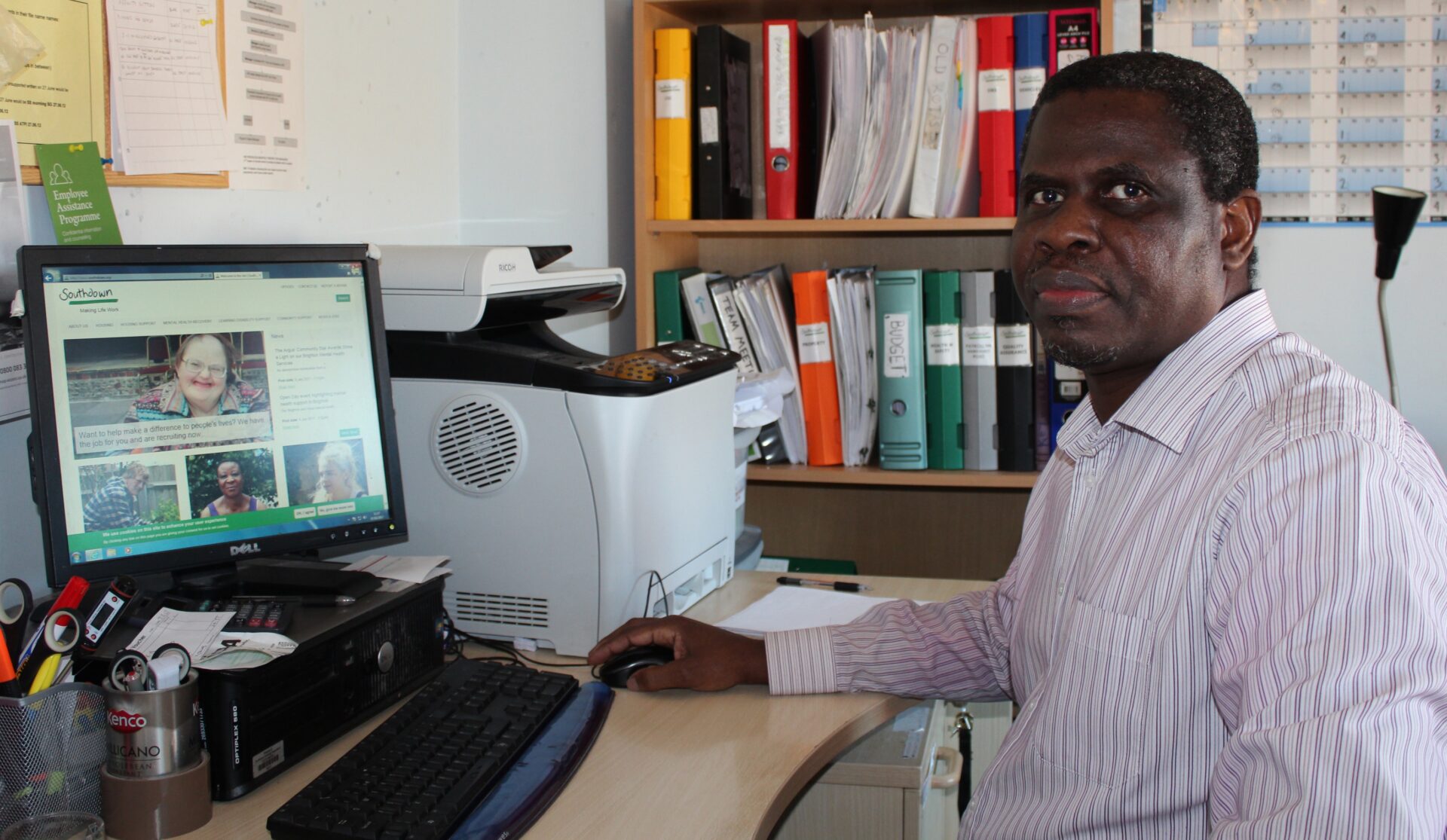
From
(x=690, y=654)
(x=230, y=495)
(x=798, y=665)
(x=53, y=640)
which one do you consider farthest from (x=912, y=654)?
(x=53, y=640)

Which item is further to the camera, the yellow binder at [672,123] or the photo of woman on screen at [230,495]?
the yellow binder at [672,123]

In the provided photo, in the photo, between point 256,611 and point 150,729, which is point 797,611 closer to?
point 256,611

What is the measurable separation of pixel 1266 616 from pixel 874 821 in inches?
30.7

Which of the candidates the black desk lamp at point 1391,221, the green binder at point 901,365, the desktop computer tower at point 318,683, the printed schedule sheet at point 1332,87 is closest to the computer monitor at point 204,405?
the desktop computer tower at point 318,683

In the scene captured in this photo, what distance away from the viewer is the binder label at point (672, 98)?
2.17 metres

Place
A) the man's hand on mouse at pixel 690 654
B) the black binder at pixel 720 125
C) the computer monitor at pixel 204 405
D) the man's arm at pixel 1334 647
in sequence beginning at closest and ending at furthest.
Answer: the man's arm at pixel 1334 647, the computer monitor at pixel 204 405, the man's hand on mouse at pixel 690 654, the black binder at pixel 720 125

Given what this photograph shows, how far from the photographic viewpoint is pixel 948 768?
5.89 feet

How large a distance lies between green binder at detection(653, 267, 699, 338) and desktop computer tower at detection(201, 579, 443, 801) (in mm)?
1031

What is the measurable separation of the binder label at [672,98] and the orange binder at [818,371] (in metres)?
0.38

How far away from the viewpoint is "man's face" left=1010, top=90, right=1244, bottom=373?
1037mm

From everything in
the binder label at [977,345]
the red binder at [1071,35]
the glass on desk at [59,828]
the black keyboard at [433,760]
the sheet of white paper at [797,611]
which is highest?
the red binder at [1071,35]

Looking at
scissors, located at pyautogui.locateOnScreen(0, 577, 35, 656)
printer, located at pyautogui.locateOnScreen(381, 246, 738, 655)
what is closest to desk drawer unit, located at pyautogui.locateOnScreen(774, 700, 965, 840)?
printer, located at pyautogui.locateOnScreen(381, 246, 738, 655)

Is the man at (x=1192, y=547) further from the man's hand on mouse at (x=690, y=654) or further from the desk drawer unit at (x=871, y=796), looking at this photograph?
the desk drawer unit at (x=871, y=796)

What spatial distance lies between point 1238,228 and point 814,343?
46.1 inches
